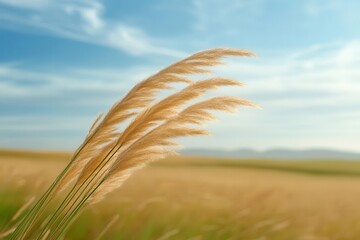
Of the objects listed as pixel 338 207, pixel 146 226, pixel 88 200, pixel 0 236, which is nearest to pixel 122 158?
pixel 88 200

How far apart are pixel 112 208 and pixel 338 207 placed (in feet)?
8.67

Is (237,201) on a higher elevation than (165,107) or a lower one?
lower

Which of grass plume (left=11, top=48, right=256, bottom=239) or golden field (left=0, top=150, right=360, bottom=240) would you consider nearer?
A: grass plume (left=11, top=48, right=256, bottom=239)

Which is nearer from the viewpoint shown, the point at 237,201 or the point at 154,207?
the point at 154,207

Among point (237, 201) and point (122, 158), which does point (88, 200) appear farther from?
point (237, 201)

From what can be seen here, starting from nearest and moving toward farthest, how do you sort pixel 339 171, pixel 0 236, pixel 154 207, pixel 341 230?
pixel 0 236 < pixel 154 207 < pixel 341 230 < pixel 339 171

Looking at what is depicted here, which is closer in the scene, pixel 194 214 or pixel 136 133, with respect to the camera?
pixel 136 133

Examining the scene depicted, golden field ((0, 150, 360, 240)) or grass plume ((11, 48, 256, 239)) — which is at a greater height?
grass plume ((11, 48, 256, 239))

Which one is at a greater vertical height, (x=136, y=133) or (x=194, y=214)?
(x=136, y=133)

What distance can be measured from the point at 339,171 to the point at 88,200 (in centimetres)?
2876

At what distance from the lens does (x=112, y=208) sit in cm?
488

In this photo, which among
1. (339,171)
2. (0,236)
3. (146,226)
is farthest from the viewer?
(339,171)

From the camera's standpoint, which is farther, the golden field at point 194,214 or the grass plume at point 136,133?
the golden field at point 194,214

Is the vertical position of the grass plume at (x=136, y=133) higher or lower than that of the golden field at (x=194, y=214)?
higher
